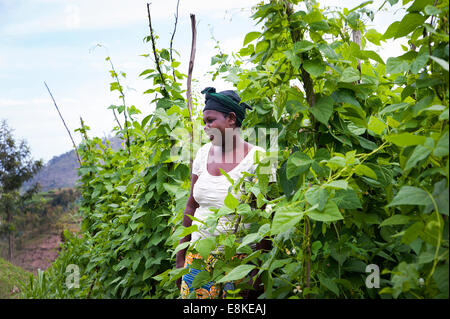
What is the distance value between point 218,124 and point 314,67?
79 cm

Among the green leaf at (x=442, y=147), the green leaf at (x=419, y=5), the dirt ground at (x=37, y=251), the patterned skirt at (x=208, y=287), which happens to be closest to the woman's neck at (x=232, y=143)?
the patterned skirt at (x=208, y=287)

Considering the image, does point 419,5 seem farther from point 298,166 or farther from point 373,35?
point 298,166

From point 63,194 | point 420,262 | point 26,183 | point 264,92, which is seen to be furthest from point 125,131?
point 63,194

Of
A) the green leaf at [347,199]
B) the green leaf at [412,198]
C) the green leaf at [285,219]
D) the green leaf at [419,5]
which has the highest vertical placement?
the green leaf at [419,5]

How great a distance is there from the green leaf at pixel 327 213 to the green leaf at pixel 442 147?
25 cm

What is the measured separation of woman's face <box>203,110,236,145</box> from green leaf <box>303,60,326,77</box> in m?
0.76

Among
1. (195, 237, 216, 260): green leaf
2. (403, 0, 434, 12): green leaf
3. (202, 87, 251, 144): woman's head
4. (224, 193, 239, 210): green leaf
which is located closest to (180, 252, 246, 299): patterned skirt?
(195, 237, 216, 260): green leaf

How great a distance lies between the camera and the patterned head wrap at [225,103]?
1781mm

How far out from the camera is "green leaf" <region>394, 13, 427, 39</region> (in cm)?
91

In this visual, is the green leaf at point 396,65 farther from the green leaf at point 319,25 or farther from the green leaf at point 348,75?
the green leaf at point 319,25

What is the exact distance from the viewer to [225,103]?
178 cm

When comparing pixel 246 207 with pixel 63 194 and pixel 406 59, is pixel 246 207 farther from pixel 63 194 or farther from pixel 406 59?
pixel 63 194

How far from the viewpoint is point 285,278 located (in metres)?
1.11

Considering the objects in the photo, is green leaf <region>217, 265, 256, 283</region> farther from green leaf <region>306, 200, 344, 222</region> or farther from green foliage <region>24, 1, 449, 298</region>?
green leaf <region>306, 200, 344, 222</region>
